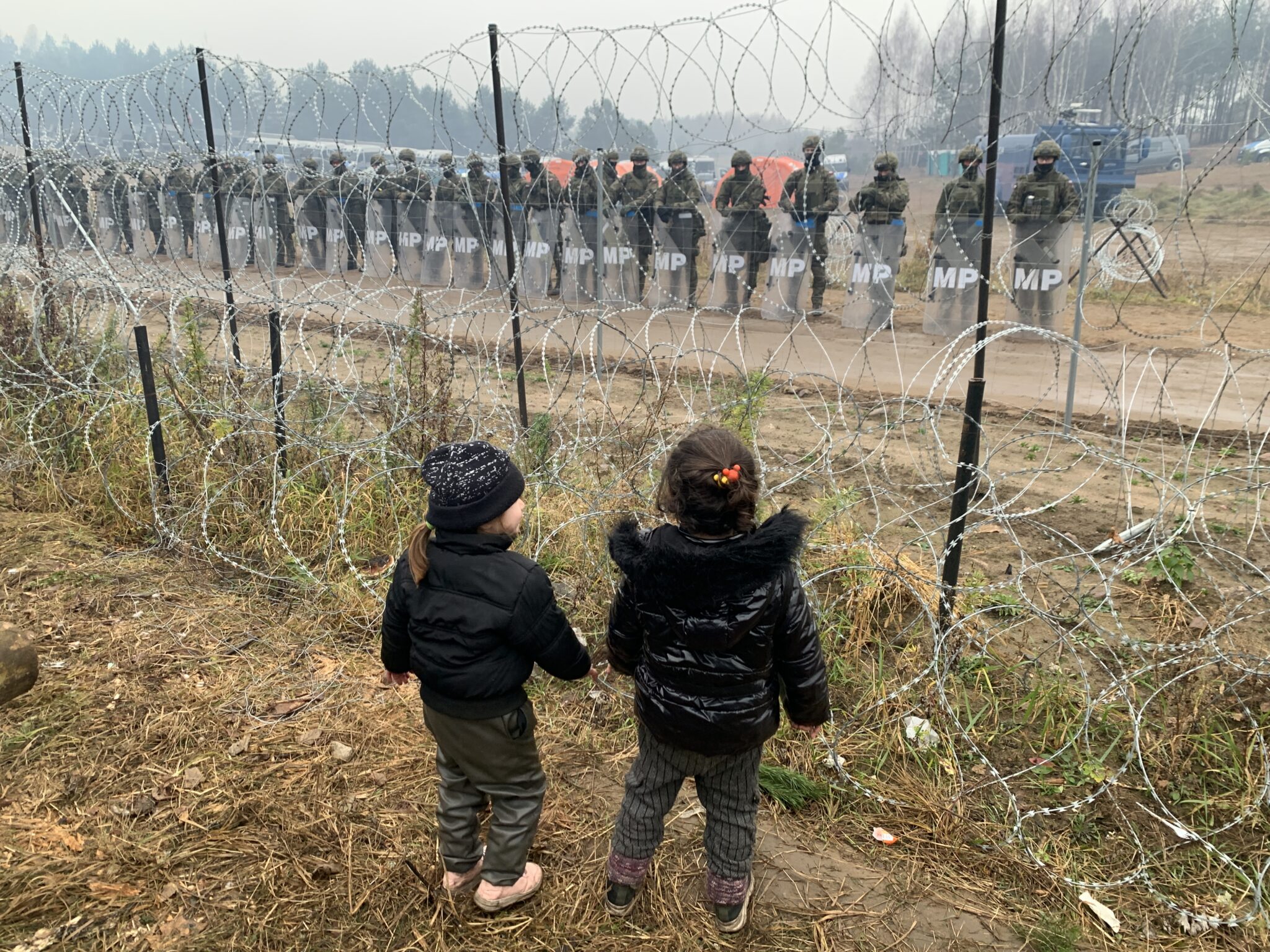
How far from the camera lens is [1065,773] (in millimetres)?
2746

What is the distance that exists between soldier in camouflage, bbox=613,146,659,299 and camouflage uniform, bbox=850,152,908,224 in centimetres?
225

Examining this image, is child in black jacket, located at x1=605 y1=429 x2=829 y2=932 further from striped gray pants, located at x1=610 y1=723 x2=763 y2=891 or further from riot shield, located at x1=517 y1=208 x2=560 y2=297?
riot shield, located at x1=517 y1=208 x2=560 y2=297

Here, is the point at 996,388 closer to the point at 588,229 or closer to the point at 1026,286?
the point at 1026,286

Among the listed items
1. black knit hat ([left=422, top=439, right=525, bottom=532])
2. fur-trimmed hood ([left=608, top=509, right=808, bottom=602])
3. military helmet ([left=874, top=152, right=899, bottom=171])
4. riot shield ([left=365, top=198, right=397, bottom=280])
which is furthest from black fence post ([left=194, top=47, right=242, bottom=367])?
riot shield ([left=365, top=198, right=397, bottom=280])

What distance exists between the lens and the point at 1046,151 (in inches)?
349

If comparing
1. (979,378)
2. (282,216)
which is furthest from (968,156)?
(282,216)

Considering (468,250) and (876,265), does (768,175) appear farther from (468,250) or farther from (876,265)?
(876,265)

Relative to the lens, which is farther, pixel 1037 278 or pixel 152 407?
pixel 1037 278

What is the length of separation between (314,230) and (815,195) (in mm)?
8205

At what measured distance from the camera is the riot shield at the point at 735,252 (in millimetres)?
10266

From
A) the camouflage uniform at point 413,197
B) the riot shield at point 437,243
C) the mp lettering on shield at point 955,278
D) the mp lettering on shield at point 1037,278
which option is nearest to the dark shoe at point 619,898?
the mp lettering on shield at point 1037,278

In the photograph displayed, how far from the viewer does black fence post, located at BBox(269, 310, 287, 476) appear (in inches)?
167

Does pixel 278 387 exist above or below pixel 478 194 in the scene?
below

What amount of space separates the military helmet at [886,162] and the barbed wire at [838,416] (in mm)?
423
